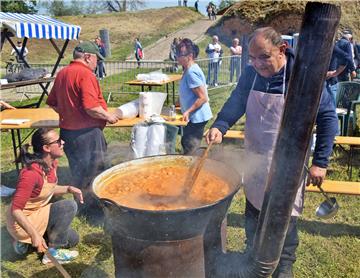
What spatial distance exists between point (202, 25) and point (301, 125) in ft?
121

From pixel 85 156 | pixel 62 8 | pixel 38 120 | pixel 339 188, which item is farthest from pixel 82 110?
pixel 62 8

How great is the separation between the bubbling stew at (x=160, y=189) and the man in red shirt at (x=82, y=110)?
145 centimetres

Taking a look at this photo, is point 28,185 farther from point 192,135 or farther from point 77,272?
point 192,135

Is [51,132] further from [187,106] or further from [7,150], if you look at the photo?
[7,150]

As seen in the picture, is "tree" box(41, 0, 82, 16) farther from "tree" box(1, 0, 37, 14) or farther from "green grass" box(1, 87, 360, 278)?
"green grass" box(1, 87, 360, 278)

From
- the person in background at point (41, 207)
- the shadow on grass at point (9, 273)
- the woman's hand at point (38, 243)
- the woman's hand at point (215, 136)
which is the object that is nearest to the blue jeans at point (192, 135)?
the person in background at point (41, 207)

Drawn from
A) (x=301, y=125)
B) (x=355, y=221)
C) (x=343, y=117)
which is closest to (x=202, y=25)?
(x=343, y=117)

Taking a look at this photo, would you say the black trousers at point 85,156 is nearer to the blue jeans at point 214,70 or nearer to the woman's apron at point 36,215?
the woman's apron at point 36,215

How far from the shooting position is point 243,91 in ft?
9.87

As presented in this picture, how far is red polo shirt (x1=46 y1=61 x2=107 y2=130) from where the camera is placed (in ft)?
13.0

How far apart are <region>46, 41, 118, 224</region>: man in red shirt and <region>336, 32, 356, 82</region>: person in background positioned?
18.6 ft

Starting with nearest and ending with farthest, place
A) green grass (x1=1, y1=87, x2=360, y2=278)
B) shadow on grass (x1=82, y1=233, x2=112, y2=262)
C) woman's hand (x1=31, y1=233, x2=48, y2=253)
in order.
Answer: woman's hand (x1=31, y1=233, x2=48, y2=253)
green grass (x1=1, y1=87, x2=360, y2=278)
shadow on grass (x1=82, y1=233, x2=112, y2=262)

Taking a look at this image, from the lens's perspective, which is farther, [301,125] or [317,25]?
[301,125]

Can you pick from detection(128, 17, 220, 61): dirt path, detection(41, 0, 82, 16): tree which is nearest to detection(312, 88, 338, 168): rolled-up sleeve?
detection(128, 17, 220, 61): dirt path
